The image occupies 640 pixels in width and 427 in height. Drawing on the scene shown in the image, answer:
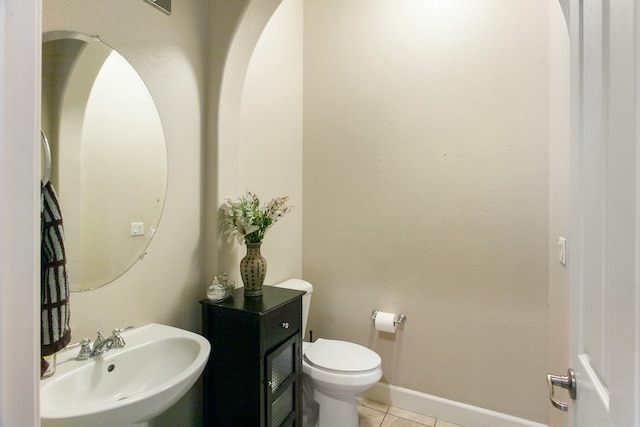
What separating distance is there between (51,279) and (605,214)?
1228 millimetres

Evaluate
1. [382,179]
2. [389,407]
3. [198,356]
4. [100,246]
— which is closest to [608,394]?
[198,356]

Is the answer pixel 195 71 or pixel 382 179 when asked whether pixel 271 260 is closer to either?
pixel 382 179

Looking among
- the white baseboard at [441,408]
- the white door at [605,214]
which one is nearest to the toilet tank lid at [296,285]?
the white baseboard at [441,408]

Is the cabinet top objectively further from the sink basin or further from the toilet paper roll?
the toilet paper roll

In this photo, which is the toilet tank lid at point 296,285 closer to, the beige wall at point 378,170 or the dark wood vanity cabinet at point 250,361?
the beige wall at point 378,170

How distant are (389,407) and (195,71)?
243 centimetres

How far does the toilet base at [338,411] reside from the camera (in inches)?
70.1

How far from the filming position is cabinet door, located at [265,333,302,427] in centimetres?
136

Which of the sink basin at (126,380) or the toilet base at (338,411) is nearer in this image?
the sink basin at (126,380)

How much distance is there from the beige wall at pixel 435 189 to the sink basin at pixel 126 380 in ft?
4.36

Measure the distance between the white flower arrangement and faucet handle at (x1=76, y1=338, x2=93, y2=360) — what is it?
73 centimetres

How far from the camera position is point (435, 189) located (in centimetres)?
204

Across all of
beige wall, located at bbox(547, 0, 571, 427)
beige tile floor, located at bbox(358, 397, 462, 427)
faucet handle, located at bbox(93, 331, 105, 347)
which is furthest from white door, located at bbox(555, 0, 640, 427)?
beige tile floor, located at bbox(358, 397, 462, 427)

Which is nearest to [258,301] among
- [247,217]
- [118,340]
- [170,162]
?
[247,217]
